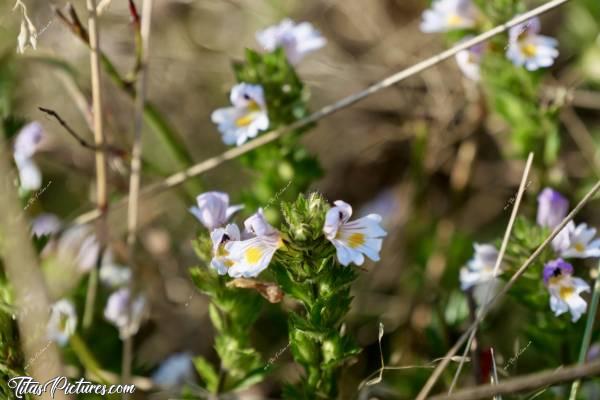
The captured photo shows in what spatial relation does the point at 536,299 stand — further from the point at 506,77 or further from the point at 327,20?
the point at 327,20

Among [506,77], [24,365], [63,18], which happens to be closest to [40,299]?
[24,365]

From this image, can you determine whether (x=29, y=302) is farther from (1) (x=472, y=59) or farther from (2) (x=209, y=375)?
(1) (x=472, y=59)

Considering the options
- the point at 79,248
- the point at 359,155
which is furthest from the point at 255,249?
the point at 359,155

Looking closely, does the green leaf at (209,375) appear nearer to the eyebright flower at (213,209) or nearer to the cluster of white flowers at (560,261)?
the eyebright flower at (213,209)

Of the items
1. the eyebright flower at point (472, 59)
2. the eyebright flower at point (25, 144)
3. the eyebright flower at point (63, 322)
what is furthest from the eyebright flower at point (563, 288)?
the eyebright flower at point (25, 144)

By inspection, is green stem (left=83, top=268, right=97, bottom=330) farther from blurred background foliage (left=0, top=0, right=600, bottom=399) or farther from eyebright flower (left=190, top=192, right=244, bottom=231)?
eyebright flower (left=190, top=192, right=244, bottom=231)
